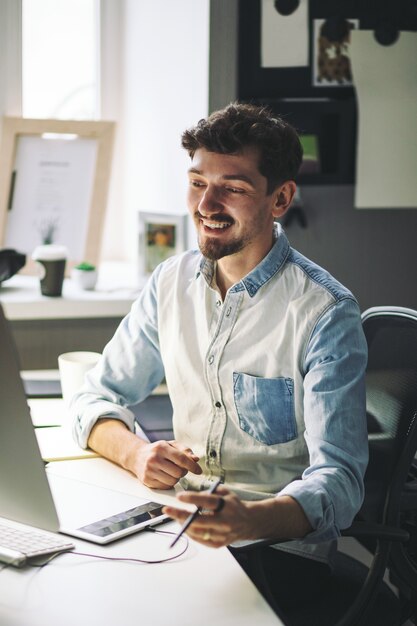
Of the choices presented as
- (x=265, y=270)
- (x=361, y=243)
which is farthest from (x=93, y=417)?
(x=361, y=243)

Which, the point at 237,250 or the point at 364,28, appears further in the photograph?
the point at 364,28

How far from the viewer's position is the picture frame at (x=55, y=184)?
2.72m

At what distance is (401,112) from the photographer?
248cm

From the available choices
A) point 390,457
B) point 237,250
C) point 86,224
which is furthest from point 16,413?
point 86,224

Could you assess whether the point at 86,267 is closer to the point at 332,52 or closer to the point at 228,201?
the point at 332,52

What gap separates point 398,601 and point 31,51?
209 centimetres

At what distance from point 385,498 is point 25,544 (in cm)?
72

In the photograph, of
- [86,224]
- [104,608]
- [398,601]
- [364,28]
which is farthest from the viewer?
[86,224]

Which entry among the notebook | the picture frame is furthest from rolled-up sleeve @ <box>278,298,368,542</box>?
the picture frame

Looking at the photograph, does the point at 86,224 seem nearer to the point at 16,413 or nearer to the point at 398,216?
the point at 398,216

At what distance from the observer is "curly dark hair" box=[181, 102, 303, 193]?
63.0 inches

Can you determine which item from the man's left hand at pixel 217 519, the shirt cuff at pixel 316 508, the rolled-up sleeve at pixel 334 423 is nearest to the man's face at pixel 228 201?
the rolled-up sleeve at pixel 334 423

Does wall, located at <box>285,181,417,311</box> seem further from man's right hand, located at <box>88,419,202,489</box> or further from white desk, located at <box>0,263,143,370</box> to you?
man's right hand, located at <box>88,419,202,489</box>

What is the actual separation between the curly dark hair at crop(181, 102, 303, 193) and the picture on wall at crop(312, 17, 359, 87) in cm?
84
